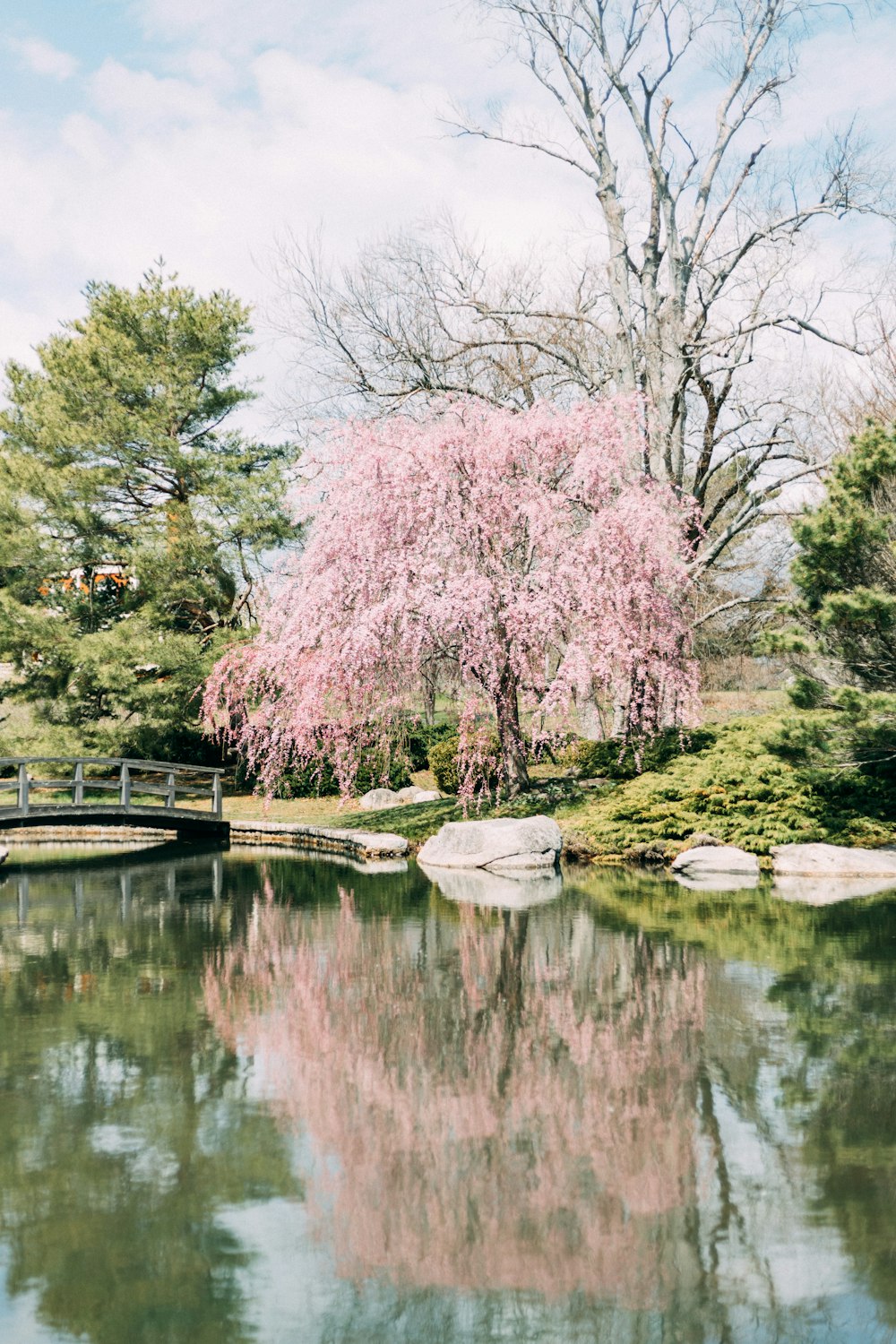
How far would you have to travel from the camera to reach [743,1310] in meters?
3.99

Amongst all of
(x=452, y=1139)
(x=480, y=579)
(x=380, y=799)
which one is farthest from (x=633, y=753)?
(x=452, y=1139)

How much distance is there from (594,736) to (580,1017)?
16.0m

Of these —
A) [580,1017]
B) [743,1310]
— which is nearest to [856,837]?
[580,1017]

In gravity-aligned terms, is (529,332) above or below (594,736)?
above

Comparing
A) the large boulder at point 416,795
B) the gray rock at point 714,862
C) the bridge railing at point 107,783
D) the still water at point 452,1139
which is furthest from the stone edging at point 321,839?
the still water at point 452,1139

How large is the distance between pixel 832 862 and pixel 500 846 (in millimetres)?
4506

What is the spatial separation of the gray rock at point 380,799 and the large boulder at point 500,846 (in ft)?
19.8

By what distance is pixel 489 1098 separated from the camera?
6.18 meters

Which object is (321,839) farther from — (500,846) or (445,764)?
(500,846)

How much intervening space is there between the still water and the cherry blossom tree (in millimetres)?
6500

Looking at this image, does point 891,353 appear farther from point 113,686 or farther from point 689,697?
point 113,686

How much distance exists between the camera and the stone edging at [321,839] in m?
17.8

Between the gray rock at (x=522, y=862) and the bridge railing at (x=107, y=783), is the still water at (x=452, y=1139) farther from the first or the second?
the bridge railing at (x=107, y=783)

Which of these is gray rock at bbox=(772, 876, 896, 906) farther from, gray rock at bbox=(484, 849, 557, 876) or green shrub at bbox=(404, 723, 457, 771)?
green shrub at bbox=(404, 723, 457, 771)
